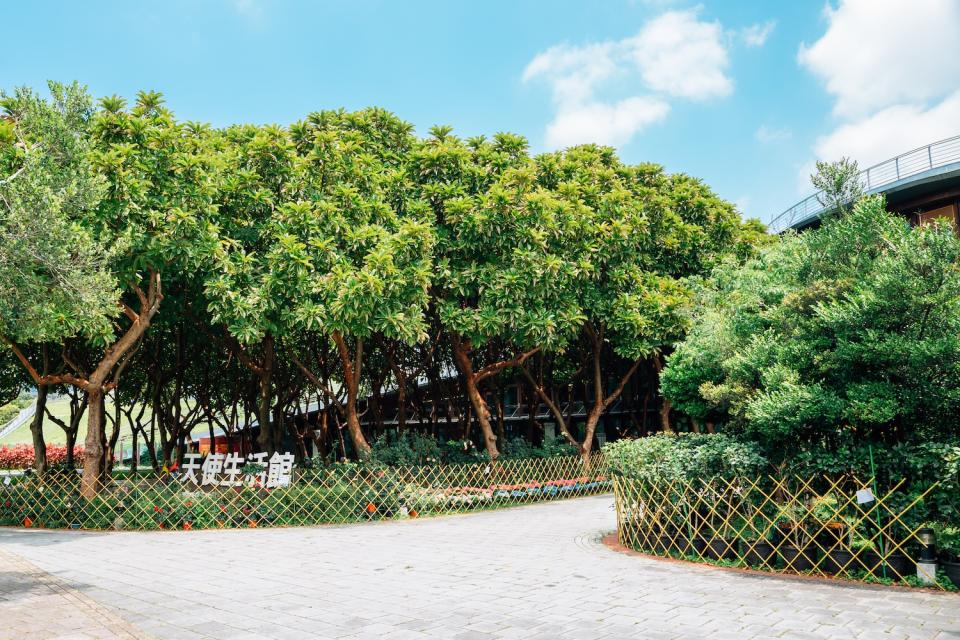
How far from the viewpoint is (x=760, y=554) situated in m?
9.98

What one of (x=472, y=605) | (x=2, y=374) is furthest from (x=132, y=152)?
(x=2, y=374)

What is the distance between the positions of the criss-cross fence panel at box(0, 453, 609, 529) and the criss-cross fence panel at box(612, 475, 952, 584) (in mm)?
7034

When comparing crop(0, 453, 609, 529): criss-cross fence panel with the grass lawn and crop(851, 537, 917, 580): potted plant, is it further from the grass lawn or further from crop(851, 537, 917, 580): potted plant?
the grass lawn

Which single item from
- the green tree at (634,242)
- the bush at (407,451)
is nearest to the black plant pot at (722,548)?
the green tree at (634,242)

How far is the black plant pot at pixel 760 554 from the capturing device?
9.88m

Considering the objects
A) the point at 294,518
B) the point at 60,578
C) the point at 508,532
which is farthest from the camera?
the point at 294,518

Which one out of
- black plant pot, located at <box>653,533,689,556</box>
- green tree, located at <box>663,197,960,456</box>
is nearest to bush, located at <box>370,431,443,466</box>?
black plant pot, located at <box>653,533,689,556</box>

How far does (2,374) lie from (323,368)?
12015 millimetres

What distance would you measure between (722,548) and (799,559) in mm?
1156

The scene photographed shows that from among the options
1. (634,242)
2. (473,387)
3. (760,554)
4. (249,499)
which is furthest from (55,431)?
(760,554)

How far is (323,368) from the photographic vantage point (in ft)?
79.5

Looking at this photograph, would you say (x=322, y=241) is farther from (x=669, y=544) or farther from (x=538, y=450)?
(x=538, y=450)

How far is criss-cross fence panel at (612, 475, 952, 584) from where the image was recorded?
29.2ft

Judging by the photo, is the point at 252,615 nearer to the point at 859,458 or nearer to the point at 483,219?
the point at 859,458
